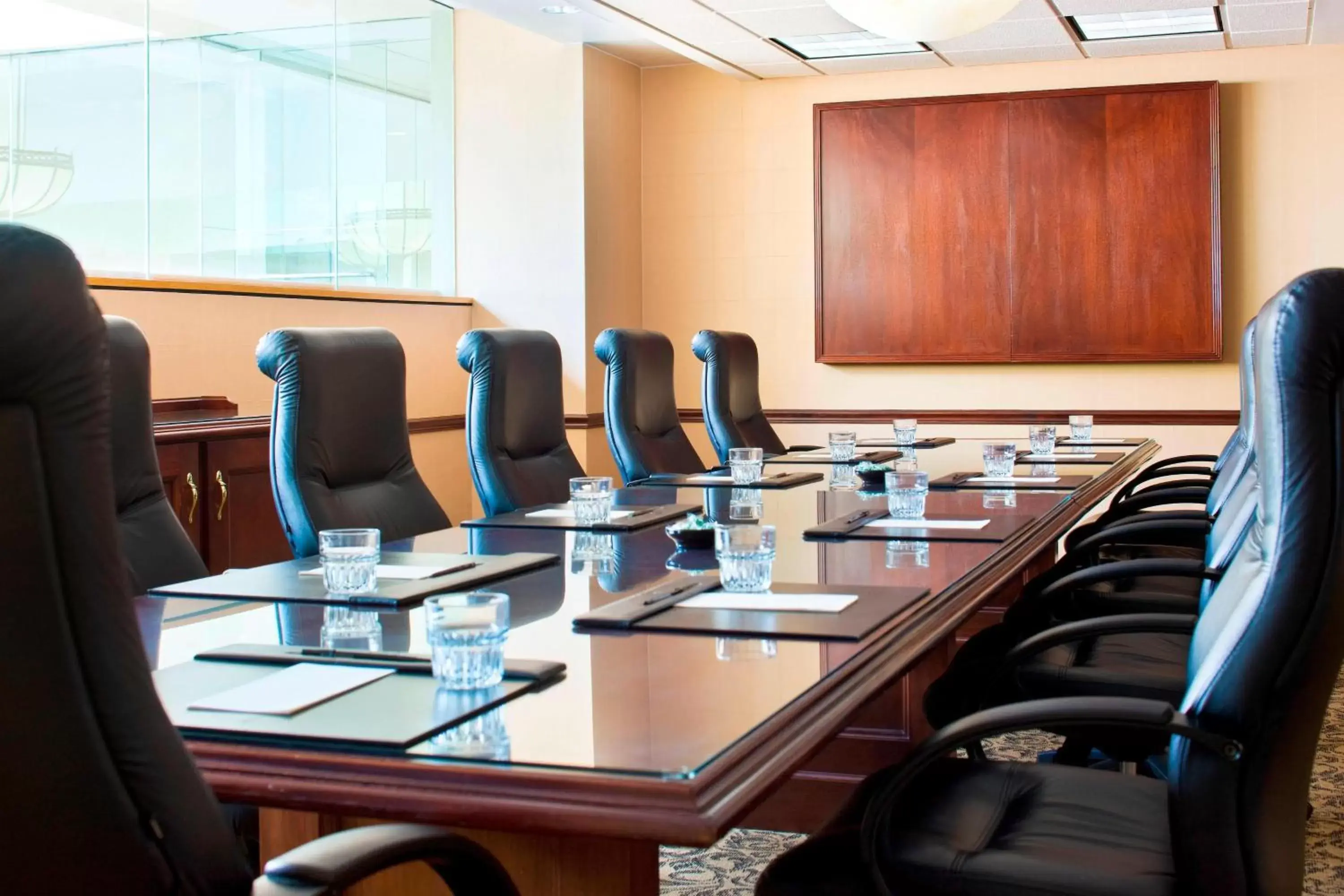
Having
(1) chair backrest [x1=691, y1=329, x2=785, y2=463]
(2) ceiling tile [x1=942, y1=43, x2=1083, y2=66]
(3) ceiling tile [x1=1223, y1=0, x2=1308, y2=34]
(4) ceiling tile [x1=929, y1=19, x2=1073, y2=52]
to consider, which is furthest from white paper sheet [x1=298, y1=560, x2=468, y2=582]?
(2) ceiling tile [x1=942, y1=43, x2=1083, y2=66]

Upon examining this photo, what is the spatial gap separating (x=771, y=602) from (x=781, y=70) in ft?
23.1

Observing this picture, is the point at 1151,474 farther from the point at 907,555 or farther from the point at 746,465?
the point at 907,555

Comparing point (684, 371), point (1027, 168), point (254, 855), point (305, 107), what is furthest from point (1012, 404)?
point (254, 855)

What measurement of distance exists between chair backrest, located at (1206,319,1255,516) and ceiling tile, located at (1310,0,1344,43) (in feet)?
11.4

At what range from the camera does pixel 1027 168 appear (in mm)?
8656

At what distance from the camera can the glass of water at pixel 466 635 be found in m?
1.67

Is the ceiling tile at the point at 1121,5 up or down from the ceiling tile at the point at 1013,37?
down

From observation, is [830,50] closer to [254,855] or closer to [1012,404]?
[1012,404]

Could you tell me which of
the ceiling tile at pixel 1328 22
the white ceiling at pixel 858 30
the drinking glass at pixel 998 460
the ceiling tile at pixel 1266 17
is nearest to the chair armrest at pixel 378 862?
the drinking glass at pixel 998 460

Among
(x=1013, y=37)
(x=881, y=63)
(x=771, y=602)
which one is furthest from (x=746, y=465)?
(x=881, y=63)

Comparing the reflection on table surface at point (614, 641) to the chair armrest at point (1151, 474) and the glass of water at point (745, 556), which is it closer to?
the glass of water at point (745, 556)

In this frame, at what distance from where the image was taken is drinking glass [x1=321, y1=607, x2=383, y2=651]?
Answer: 2.01 m

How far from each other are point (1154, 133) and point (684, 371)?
3245 millimetres

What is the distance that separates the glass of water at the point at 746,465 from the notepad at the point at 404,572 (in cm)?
211
